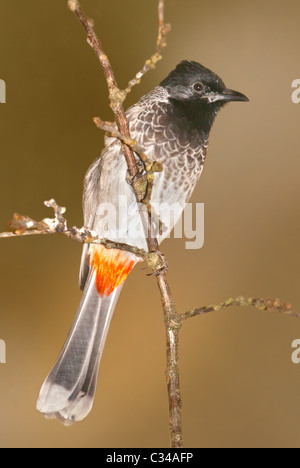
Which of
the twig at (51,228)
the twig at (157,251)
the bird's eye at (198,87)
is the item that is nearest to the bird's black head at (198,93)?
the bird's eye at (198,87)

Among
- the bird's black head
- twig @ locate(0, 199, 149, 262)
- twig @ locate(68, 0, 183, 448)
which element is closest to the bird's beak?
the bird's black head

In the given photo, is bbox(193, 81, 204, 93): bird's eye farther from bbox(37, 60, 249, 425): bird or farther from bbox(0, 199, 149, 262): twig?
bbox(0, 199, 149, 262): twig

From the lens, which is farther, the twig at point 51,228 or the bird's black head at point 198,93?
the bird's black head at point 198,93

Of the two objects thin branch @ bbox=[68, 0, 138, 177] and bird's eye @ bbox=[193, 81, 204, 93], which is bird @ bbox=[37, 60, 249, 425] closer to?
bird's eye @ bbox=[193, 81, 204, 93]

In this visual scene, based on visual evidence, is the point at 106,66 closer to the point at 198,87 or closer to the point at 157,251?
the point at 157,251

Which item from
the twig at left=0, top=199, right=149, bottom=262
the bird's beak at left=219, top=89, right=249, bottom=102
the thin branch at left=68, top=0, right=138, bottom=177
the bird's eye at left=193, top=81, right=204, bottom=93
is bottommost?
the twig at left=0, top=199, right=149, bottom=262

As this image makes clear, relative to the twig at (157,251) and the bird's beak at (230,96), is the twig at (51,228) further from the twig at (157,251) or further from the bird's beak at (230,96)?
the bird's beak at (230,96)

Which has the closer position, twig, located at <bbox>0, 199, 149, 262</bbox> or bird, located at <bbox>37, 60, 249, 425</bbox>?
twig, located at <bbox>0, 199, 149, 262</bbox>

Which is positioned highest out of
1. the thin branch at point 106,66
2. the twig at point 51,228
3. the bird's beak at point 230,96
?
the bird's beak at point 230,96

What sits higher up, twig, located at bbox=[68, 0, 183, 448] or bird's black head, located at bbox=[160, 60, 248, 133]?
bird's black head, located at bbox=[160, 60, 248, 133]
